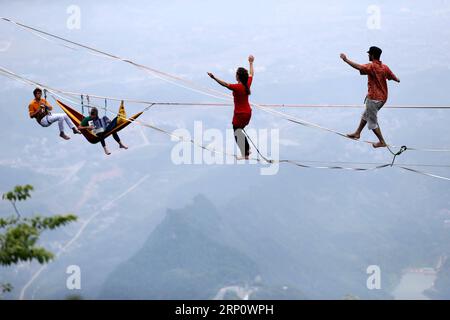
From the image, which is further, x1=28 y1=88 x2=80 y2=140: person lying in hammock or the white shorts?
x1=28 y1=88 x2=80 y2=140: person lying in hammock

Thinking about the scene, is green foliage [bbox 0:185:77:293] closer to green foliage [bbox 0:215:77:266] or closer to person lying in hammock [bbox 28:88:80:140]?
green foliage [bbox 0:215:77:266]

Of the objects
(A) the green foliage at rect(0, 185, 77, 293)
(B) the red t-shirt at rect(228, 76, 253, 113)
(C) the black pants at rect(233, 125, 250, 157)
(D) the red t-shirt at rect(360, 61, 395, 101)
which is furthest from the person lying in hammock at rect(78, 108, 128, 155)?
(D) the red t-shirt at rect(360, 61, 395, 101)

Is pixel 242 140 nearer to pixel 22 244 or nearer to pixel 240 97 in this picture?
pixel 240 97

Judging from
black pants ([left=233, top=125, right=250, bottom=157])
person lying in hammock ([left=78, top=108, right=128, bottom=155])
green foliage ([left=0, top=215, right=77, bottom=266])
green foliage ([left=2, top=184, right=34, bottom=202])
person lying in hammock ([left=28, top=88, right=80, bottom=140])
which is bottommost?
green foliage ([left=0, top=215, right=77, bottom=266])

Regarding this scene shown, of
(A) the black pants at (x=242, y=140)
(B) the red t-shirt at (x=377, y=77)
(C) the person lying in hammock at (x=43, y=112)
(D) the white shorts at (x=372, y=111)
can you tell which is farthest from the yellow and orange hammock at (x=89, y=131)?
(B) the red t-shirt at (x=377, y=77)

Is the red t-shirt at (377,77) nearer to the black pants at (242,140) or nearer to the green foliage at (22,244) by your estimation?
the black pants at (242,140)

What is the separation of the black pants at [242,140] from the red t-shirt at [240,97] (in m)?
0.44

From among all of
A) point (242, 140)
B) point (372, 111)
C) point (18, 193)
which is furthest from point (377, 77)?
point (18, 193)

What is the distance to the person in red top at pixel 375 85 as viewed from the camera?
1672cm

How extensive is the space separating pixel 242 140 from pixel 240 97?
1.12m

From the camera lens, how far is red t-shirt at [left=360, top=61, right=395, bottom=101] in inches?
658
